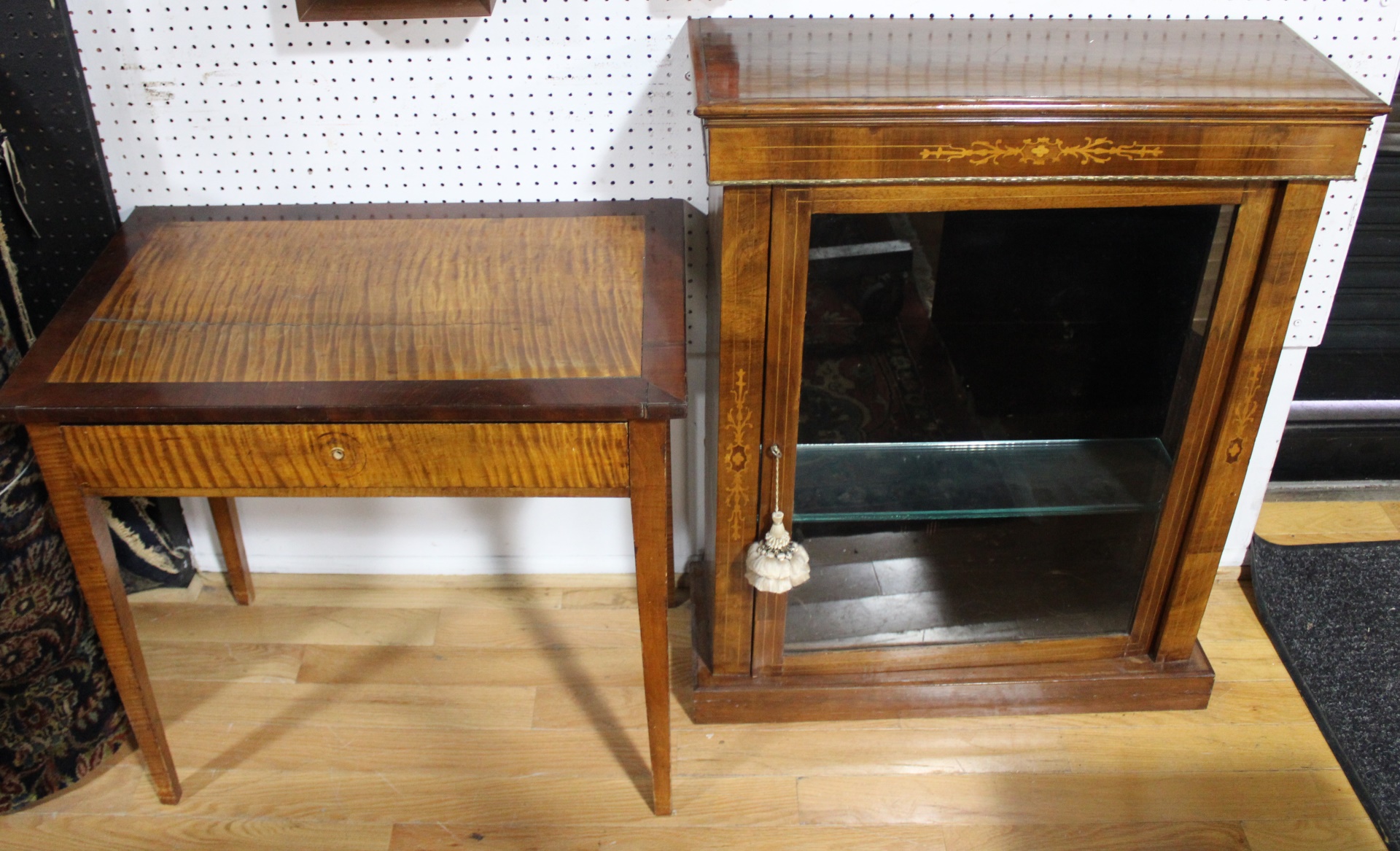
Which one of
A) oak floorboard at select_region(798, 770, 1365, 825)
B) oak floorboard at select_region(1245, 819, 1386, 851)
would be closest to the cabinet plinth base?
oak floorboard at select_region(798, 770, 1365, 825)

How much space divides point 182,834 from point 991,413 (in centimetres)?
139

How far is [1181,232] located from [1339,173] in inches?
7.5

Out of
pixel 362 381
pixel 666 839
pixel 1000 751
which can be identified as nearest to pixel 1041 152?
pixel 362 381

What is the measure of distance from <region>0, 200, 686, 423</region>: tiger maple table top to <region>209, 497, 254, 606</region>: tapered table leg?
583mm

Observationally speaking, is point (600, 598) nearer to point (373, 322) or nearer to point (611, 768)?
point (611, 768)

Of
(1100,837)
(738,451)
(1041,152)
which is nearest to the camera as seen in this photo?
(1041,152)

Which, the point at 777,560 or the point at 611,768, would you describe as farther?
the point at 611,768

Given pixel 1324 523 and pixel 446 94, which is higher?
pixel 446 94

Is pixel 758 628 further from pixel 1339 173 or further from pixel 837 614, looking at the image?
pixel 1339 173

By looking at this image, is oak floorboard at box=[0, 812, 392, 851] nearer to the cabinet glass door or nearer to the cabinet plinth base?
the cabinet plinth base

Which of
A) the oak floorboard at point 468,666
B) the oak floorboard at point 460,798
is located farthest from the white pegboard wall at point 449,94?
the oak floorboard at point 460,798

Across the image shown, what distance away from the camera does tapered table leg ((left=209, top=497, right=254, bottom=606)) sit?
2.04 metres

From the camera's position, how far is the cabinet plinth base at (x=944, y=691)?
181cm

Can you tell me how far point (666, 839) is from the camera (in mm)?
1669
